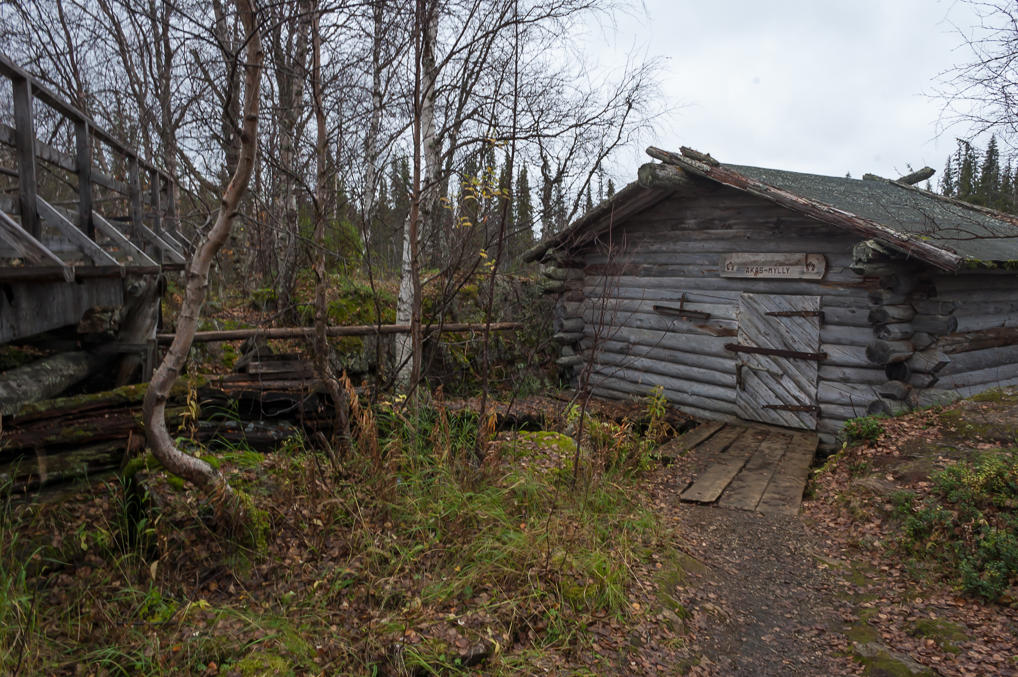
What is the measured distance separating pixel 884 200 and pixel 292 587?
1095 cm

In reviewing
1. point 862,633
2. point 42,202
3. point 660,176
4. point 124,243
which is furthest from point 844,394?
point 42,202

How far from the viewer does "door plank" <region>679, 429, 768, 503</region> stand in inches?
237

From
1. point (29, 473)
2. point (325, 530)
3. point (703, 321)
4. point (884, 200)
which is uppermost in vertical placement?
point (884, 200)

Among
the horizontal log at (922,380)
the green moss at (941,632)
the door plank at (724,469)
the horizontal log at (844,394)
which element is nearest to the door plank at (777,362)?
the horizontal log at (844,394)

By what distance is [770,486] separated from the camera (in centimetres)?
636

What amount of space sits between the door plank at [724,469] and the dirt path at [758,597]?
0.70 ft

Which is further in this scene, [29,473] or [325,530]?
[325,530]

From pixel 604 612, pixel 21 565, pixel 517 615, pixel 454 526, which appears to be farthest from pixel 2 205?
pixel 604 612

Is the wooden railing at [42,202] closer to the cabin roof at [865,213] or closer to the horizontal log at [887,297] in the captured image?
the cabin roof at [865,213]

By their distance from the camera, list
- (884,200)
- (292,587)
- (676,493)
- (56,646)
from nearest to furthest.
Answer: (56,646) < (292,587) < (676,493) < (884,200)

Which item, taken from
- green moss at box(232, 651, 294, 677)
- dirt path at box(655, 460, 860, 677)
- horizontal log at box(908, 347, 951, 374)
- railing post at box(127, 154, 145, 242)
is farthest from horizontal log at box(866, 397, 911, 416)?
railing post at box(127, 154, 145, 242)

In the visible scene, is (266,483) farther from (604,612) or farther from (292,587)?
(604,612)

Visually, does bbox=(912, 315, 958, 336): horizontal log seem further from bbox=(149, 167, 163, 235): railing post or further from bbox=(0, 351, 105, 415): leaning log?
bbox=(149, 167, 163, 235): railing post

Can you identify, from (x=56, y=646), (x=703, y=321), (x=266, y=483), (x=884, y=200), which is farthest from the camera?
(x=884, y=200)
